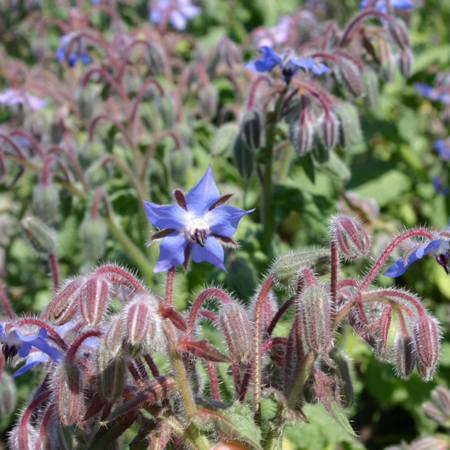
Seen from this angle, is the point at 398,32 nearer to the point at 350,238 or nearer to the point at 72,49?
the point at 350,238

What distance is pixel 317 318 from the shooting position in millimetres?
1194

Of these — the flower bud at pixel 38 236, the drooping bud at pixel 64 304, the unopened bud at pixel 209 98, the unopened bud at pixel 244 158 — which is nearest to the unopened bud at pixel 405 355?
the drooping bud at pixel 64 304

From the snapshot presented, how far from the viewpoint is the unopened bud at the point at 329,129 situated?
203 centimetres

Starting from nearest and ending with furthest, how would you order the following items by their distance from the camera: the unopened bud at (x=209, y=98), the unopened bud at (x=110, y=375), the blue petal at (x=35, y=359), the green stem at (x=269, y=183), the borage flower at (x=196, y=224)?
the unopened bud at (x=110, y=375) < the borage flower at (x=196, y=224) < the blue petal at (x=35, y=359) < the green stem at (x=269, y=183) < the unopened bud at (x=209, y=98)

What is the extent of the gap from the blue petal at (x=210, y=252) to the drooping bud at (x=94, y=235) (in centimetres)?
115

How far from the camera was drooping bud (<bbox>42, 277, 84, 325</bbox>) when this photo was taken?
124cm

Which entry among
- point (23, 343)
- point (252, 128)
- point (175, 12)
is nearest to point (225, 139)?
point (252, 128)

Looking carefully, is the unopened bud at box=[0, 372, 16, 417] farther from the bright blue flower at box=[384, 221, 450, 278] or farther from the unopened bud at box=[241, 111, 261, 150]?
the bright blue flower at box=[384, 221, 450, 278]

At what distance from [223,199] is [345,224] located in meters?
0.27

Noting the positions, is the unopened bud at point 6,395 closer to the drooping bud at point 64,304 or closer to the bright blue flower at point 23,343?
the bright blue flower at point 23,343

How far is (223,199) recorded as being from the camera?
1309mm

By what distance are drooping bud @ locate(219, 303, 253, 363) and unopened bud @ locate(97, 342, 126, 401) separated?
0.73 ft

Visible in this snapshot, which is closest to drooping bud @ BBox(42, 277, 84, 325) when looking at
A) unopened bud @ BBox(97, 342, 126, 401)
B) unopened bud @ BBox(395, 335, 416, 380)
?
unopened bud @ BBox(97, 342, 126, 401)

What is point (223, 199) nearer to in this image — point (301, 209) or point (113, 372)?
point (113, 372)
